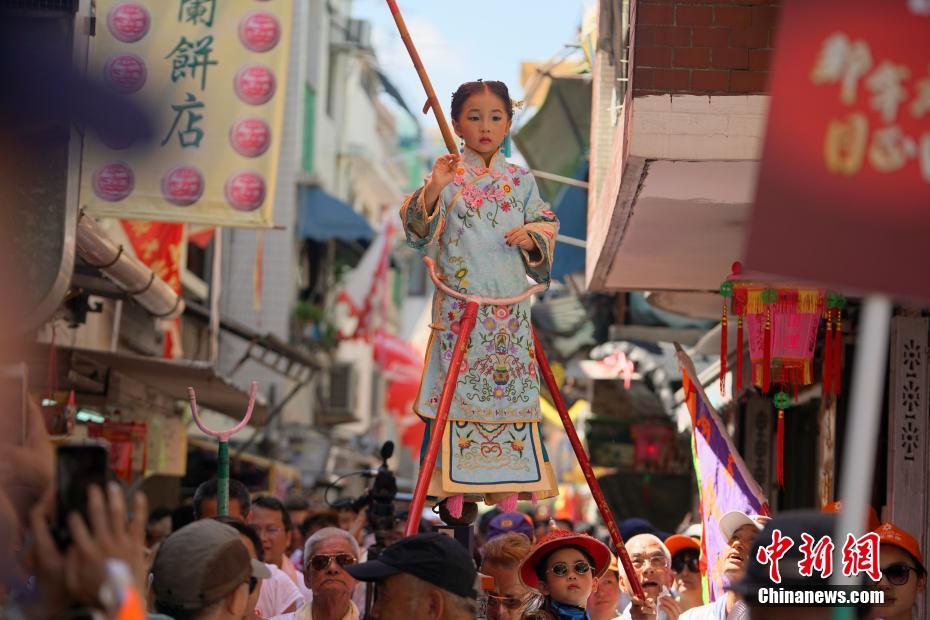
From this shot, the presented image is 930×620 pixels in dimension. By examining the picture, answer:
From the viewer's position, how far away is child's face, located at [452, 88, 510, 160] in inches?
272

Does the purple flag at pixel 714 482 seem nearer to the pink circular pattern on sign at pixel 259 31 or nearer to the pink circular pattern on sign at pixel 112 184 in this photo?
the pink circular pattern on sign at pixel 112 184

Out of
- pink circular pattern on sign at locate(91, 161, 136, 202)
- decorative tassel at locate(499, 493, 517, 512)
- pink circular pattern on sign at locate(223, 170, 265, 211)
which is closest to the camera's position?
decorative tassel at locate(499, 493, 517, 512)

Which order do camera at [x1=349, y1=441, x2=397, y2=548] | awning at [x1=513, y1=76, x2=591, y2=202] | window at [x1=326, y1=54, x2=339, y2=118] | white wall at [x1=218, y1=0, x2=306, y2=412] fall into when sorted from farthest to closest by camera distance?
window at [x1=326, y1=54, x2=339, y2=118], white wall at [x1=218, y1=0, x2=306, y2=412], awning at [x1=513, y1=76, x2=591, y2=202], camera at [x1=349, y1=441, x2=397, y2=548]

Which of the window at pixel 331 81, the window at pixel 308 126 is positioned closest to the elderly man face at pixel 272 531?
the window at pixel 308 126

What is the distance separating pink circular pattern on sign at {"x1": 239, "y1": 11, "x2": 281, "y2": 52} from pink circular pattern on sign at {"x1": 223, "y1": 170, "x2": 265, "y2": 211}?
100 cm

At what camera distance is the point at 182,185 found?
1148cm

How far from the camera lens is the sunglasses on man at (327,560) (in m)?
7.41

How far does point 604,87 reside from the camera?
42.1ft

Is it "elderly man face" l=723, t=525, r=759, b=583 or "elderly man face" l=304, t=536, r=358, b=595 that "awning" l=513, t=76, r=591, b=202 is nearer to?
"elderly man face" l=304, t=536, r=358, b=595

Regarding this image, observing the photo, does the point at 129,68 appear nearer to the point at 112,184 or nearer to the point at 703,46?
the point at 112,184

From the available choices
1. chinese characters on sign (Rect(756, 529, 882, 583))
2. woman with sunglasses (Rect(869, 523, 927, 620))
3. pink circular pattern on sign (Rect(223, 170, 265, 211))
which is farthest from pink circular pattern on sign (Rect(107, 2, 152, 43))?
chinese characters on sign (Rect(756, 529, 882, 583))

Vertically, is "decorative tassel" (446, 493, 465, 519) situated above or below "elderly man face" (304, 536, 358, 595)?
above

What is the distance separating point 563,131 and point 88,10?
937 cm

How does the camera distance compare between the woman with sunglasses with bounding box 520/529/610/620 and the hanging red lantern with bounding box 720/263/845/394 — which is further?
the hanging red lantern with bounding box 720/263/845/394
